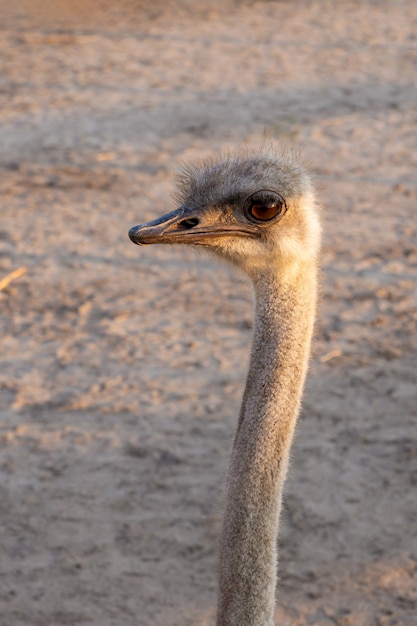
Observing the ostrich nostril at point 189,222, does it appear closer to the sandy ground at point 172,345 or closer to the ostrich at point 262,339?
the ostrich at point 262,339

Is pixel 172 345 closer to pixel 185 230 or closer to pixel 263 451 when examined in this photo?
pixel 185 230

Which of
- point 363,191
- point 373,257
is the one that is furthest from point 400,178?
point 373,257

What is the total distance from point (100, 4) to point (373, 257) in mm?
Result: 5181

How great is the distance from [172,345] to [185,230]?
2193 mm

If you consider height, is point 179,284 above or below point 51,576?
above

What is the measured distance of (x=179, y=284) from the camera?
5.04 metres

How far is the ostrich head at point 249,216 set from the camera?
232 centimetres

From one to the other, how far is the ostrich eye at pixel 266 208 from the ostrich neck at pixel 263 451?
12 centimetres

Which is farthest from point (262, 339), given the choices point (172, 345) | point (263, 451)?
point (172, 345)

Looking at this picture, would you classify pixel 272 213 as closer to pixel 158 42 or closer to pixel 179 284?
pixel 179 284

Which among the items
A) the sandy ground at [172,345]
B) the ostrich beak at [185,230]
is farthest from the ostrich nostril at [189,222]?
the sandy ground at [172,345]

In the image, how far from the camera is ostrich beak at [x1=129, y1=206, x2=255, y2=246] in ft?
7.82

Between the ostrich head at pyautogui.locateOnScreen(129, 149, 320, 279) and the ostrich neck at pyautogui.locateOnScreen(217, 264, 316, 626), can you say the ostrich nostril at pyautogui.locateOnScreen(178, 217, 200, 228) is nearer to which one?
the ostrich head at pyautogui.locateOnScreen(129, 149, 320, 279)

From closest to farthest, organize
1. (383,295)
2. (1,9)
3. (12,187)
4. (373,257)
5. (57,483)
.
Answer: (57,483) < (383,295) < (373,257) < (12,187) < (1,9)
